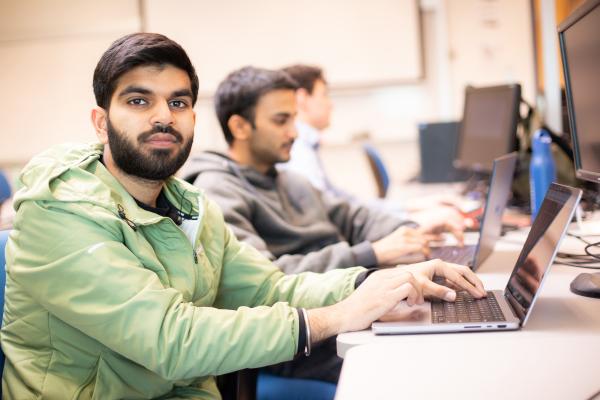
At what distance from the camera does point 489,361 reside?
0.98 meters

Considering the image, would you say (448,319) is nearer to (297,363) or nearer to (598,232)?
(297,363)

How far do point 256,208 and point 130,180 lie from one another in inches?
27.3

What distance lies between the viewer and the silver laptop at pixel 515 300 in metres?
1.11

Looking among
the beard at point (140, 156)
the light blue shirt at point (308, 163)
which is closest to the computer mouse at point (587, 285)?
the beard at point (140, 156)

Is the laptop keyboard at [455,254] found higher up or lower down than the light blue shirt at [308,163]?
lower down

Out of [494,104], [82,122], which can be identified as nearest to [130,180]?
[494,104]

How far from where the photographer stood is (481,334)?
43.8 inches

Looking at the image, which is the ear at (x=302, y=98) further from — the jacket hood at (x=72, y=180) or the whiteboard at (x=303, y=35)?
the jacket hood at (x=72, y=180)

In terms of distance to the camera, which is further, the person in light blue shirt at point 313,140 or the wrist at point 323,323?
the person in light blue shirt at point 313,140

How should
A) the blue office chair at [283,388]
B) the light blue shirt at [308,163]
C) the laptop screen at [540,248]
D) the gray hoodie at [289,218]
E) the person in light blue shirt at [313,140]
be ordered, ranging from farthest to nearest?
the light blue shirt at [308,163], the person in light blue shirt at [313,140], the gray hoodie at [289,218], the blue office chair at [283,388], the laptop screen at [540,248]

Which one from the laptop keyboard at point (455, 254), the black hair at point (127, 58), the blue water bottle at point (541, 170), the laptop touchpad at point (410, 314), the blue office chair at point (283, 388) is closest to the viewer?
the laptop touchpad at point (410, 314)

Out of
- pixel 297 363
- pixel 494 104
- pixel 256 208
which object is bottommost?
pixel 297 363

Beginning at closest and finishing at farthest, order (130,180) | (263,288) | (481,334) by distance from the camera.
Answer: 1. (481,334)
2. (130,180)
3. (263,288)

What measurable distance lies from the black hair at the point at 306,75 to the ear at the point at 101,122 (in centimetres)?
222
